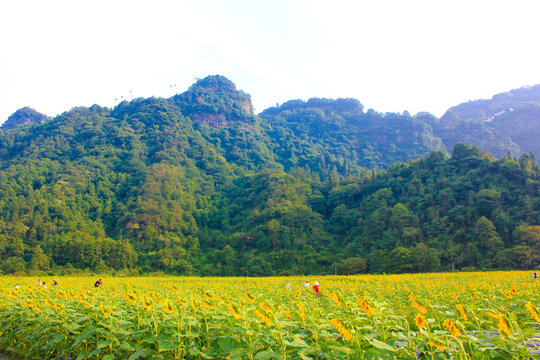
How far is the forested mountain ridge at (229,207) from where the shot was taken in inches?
1678

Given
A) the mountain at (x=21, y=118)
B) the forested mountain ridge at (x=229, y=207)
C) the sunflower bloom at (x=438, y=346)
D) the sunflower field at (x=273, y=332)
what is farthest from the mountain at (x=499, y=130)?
the mountain at (x=21, y=118)

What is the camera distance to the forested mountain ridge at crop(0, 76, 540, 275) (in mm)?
42625

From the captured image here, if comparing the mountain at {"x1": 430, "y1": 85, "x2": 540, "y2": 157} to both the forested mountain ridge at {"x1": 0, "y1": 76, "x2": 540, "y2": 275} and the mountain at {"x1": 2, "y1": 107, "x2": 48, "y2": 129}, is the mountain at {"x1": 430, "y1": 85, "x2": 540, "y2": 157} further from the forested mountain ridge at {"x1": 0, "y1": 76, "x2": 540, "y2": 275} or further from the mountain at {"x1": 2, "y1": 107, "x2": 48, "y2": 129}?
the mountain at {"x1": 2, "y1": 107, "x2": 48, "y2": 129}

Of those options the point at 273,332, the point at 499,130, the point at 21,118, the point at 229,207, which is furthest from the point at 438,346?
the point at 21,118

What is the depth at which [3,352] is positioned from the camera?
231 inches

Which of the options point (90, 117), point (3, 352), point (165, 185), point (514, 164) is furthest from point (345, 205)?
point (90, 117)

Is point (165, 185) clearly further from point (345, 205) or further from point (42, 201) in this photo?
point (345, 205)

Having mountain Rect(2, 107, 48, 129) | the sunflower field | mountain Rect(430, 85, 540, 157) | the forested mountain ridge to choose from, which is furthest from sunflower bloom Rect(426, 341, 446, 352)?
mountain Rect(2, 107, 48, 129)

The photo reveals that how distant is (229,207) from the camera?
240 feet

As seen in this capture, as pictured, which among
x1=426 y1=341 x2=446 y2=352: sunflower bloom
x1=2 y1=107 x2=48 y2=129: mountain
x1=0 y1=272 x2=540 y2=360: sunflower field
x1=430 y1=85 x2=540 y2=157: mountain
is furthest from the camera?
x1=2 y1=107 x2=48 y2=129: mountain

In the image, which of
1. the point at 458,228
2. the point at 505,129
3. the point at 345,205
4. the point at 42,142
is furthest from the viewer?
the point at 505,129

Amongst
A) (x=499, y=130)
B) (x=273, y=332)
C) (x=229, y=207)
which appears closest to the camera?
(x=273, y=332)

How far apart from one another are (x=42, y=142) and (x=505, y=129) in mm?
149363

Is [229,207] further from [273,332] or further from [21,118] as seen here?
[21,118]
